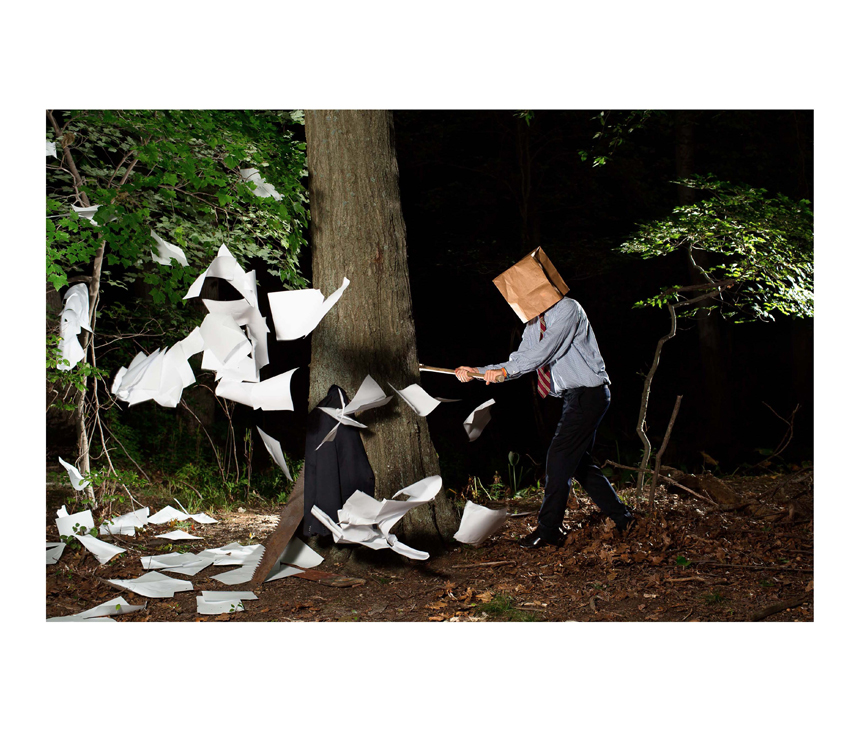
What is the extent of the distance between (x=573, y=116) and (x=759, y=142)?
2.16 m

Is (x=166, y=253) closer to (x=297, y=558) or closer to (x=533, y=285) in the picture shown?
(x=297, y=558)

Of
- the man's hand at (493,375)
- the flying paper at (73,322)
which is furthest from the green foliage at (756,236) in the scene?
the flying paper at (73,322)

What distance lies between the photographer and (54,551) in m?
3.63

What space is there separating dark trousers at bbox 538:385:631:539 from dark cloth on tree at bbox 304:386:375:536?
86cm

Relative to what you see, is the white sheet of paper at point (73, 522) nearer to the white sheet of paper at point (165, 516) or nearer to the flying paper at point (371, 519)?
the white sheet of paper at point (165, 516)

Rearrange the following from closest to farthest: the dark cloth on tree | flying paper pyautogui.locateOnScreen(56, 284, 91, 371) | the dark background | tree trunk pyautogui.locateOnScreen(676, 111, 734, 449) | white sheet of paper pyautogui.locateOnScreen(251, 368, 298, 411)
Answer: white sheet of paper pyautogui.locateOnScreen(251, 368, 298, 411)
the dark cloth on tree
flying paper pyautogui.locateOnScreen(56, 284, 91, 371)
tree trunk pyautogui.locateOnScreen(676, 111, 734, 449)
the dark background

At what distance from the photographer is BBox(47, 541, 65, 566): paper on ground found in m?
3.58

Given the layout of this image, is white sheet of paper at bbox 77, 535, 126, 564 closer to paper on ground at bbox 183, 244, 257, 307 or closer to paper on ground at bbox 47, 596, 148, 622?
paper on ground at bbox 47, 596, 148, 622

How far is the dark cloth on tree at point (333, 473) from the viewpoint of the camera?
3.13 metres

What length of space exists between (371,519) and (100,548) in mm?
1525

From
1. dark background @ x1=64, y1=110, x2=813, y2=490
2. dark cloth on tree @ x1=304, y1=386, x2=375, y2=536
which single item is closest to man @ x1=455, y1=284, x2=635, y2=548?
dark cloth on tree @ x1=304, y1=386, x2=375, y2=536

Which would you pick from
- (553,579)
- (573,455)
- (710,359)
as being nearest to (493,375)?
(573,455)

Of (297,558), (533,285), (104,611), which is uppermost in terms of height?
(533,285)

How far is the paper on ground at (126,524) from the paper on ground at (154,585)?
2.76 ft
